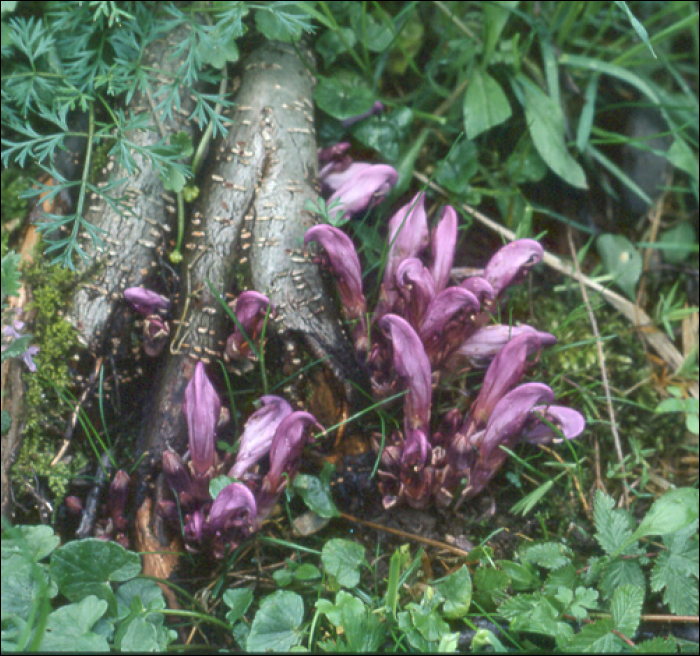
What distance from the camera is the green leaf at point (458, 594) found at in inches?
75.5

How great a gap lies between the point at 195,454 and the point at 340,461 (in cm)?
55

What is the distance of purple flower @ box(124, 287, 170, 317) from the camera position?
2301 millimetres

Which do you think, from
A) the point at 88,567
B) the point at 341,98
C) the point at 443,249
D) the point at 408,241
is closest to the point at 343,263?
the point at 408,241

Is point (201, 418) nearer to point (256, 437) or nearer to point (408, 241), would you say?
point (256, 437)

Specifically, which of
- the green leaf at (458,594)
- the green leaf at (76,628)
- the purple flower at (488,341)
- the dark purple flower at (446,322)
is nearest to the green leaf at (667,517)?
the green leaf at (458,594)

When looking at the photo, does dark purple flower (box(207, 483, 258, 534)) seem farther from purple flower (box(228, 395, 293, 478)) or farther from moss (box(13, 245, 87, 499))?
moss (box(13, 245, 87, 499))

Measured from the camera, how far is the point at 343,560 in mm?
2016

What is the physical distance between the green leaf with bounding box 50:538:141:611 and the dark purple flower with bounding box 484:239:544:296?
64.3 inches

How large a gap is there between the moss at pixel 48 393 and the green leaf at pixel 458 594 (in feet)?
4.48

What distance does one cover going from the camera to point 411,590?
2076mm

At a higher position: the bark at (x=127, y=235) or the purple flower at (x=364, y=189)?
the purple flower at (x=364, y=189)

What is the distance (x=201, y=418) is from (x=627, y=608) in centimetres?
143

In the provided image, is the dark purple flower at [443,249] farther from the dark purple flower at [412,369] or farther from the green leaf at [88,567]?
the green leaf at [88,567]

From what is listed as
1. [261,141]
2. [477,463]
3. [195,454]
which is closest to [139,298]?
[195,454]
